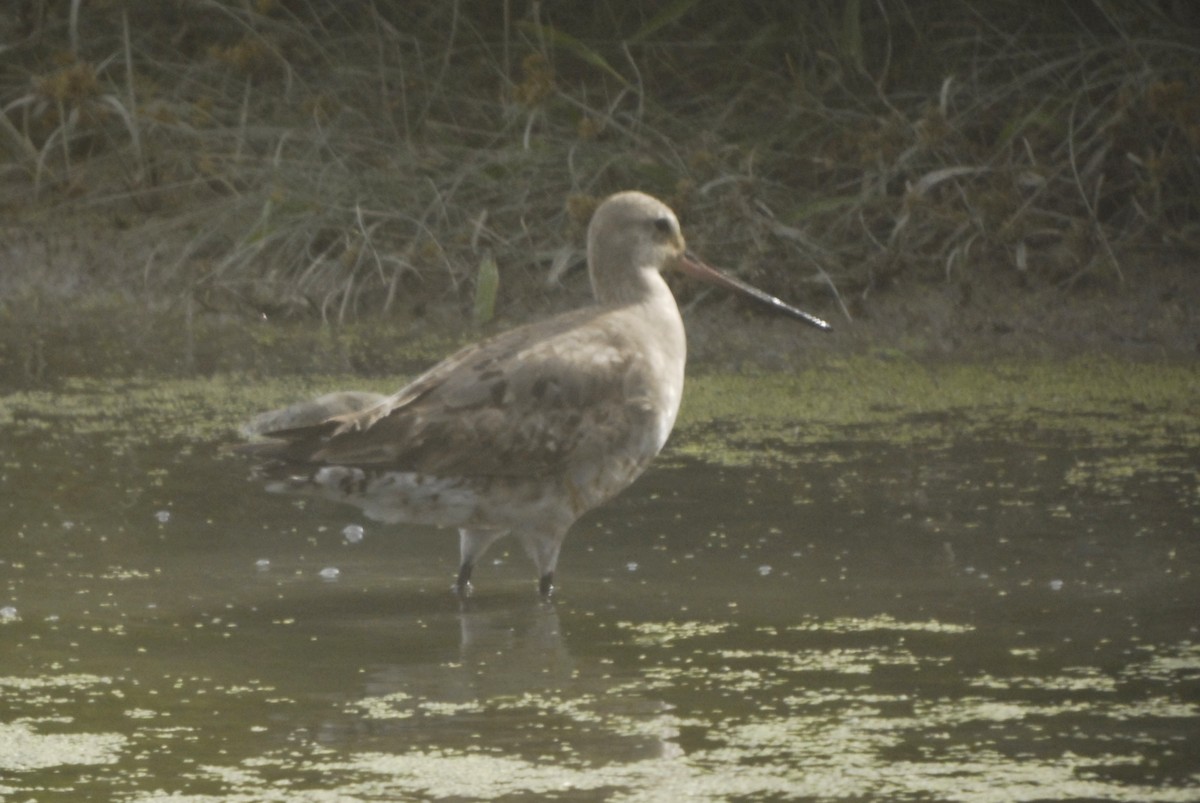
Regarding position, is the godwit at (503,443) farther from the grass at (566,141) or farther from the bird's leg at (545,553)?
the grass at (566,141)

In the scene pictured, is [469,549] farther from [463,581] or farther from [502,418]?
[502,418]

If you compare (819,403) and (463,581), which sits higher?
(819,403)

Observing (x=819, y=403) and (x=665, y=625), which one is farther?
(x=819, y=403)

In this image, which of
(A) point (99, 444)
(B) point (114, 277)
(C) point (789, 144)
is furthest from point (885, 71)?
(A) point (99, 444)

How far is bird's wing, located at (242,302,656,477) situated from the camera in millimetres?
5199

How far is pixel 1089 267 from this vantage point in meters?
8.35

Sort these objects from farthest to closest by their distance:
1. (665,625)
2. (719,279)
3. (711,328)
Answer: (711,328) < (719,279) < (665,625)

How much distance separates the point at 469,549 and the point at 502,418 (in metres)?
0.30

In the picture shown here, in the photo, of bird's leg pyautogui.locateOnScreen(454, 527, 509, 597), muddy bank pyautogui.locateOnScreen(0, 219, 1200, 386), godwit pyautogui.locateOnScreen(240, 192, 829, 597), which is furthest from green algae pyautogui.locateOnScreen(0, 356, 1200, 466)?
bird's leg pyautogui.locateOnScreen(454, 527, 509, 597)

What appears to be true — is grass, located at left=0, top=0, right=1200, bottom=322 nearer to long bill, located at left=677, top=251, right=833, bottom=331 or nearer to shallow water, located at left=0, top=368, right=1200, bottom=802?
long bill, located at left=677, top=251, right=833, bottom=331

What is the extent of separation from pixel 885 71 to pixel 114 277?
3139 millimetres

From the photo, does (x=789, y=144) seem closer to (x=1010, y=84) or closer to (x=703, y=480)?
(x=1010, y=84)

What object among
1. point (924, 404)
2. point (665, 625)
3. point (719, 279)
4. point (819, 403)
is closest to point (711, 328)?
point (819, 403)

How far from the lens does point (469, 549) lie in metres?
5.25
